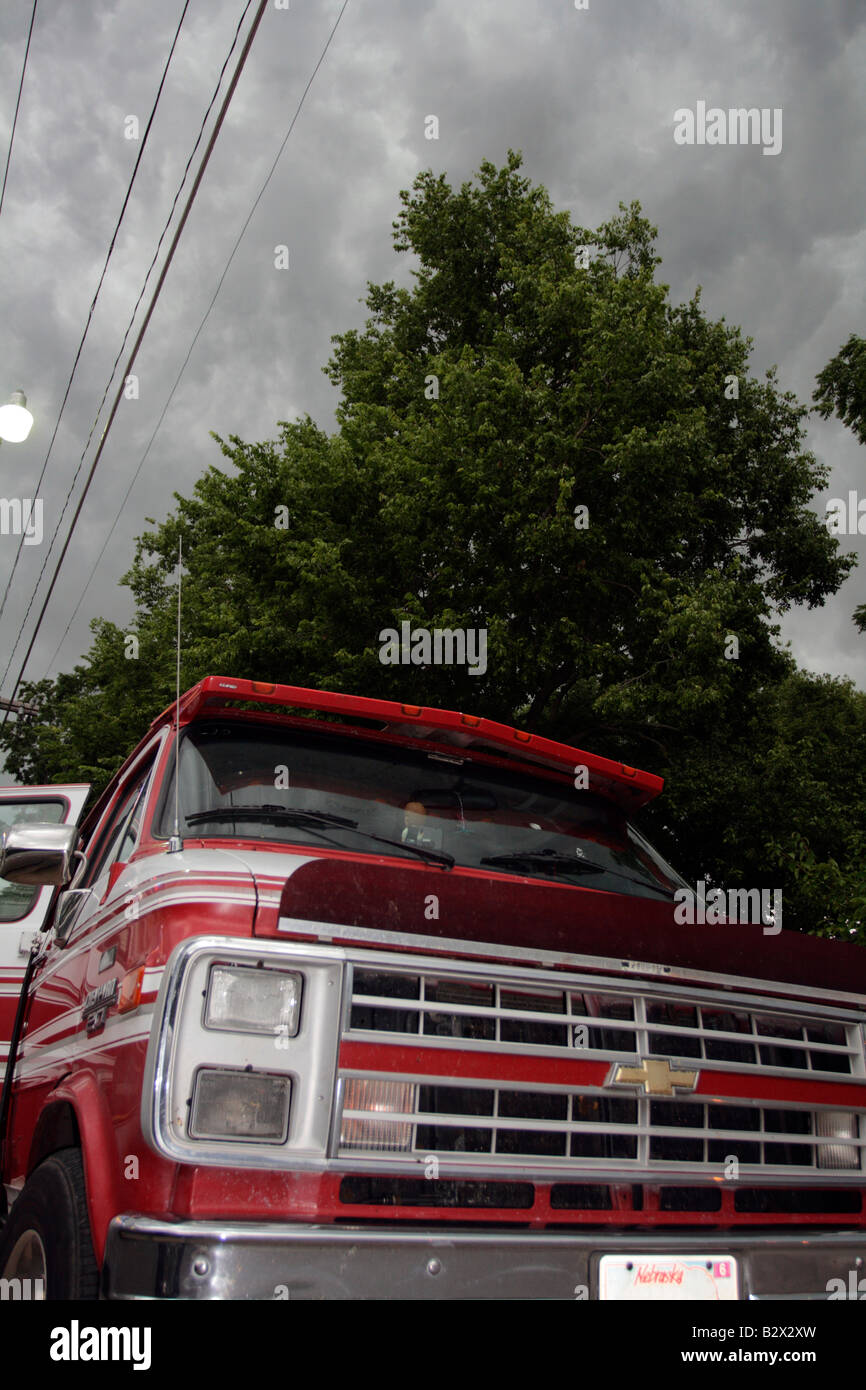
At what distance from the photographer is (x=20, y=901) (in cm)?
546

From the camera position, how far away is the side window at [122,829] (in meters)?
3.67

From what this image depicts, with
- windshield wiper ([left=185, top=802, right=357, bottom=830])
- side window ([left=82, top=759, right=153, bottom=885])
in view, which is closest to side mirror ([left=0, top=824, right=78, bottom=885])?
side window ([left=82, top=759, right=153, bottom=885])

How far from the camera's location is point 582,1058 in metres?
2.46

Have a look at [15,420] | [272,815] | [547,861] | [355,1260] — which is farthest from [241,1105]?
[15,420]

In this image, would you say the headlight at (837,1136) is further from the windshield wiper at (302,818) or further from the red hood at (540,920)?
the windshield wiper at (302,818)

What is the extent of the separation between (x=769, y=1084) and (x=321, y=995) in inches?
56.4

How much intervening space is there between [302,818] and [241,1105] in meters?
1.22

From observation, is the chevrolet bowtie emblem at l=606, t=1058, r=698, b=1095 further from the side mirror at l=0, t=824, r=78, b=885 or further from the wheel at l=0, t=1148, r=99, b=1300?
the side mirror at l=0, t=824, r=78, b=885

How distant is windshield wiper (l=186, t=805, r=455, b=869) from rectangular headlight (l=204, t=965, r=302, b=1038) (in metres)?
0.94

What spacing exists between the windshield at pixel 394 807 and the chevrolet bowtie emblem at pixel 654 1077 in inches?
35.5
